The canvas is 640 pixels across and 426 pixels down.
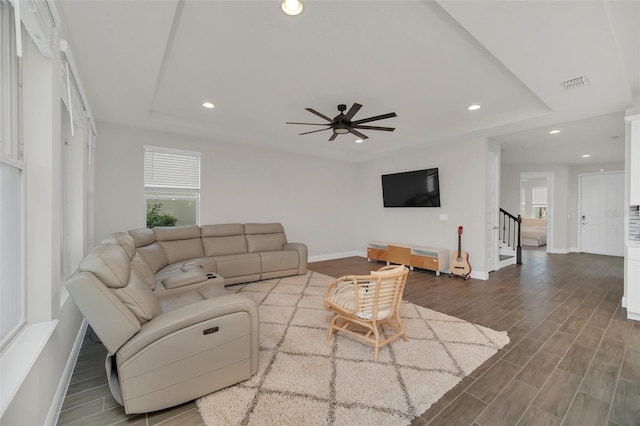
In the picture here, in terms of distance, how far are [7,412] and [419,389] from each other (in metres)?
2.12

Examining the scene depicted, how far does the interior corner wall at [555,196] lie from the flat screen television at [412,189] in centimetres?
378

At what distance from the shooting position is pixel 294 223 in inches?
241

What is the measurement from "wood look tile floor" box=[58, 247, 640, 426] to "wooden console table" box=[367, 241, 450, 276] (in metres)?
0.89

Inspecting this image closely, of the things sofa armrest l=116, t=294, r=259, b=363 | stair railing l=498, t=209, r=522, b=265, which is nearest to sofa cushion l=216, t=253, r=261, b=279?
sofa armrest l=116, t=294, r=259, b=363

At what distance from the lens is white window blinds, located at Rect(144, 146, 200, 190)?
4.45m

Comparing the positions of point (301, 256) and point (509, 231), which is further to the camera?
point (509, 231)

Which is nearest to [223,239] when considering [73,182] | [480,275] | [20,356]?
[73,182]

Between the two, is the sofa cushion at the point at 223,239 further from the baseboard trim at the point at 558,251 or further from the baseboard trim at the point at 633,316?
the baseboard trim at the point at 558,251

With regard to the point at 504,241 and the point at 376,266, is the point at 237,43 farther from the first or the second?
the point at 504,241

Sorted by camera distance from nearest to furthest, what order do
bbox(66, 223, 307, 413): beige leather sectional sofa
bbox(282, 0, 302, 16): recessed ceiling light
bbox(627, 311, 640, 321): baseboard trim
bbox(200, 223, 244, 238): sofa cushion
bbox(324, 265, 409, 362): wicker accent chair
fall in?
bbox(66, 223, 307, 413): beige leather sectional sofa < bbox(282, 0, 302, 16): recessed ceiling light < bbox(324, 265, 409, 362): wicker accent chair < bbox(627, 311, 640, 321): baseboard trim < bbox(200, 223, 244, 238): sofa cushion

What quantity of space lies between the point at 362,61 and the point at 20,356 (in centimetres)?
307

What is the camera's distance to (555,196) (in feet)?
24.7

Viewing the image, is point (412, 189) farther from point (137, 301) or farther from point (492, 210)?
point (137, 301)

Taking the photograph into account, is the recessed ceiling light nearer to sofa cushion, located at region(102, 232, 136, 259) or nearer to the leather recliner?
the leather recliner
